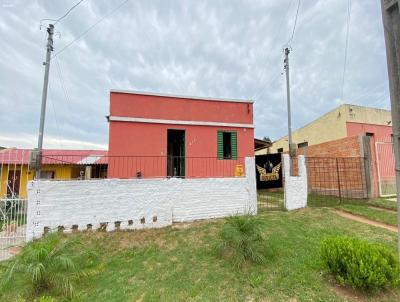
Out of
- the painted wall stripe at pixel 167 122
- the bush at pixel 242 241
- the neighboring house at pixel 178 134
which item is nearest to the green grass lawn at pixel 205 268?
the bush at pixel 242 241

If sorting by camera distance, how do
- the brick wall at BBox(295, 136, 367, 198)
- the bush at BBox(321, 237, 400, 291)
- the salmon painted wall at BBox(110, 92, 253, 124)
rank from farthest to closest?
the salmon painted wall at BBox(110, 92, 253, 124)
the brick wall at BBox(295, 136, 367, 198)
the bush at BBox(321, 237, 400, 291)

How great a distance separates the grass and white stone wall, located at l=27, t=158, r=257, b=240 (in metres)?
3.24

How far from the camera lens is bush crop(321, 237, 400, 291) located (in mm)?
3109

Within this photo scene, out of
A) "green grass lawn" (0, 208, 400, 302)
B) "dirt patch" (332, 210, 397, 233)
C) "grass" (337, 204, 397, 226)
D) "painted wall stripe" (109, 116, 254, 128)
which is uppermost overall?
"painted wall stripe" (109, 116, 254, 128)

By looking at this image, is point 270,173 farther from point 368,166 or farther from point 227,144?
point 368,166

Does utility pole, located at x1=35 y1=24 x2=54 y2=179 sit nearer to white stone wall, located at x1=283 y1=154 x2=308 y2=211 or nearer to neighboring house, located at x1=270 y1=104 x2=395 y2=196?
white stone wall, located at x1=283 y1=154 x2=308 y2=211

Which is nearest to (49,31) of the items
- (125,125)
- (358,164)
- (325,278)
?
(125,125)

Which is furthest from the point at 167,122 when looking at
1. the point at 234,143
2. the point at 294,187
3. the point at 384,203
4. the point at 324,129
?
the point at 324,129

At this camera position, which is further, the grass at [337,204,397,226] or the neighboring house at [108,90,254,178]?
the neighboring house at [108,90,254,178]

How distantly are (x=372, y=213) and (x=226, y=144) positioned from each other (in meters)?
5.62

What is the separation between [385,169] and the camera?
367 inches

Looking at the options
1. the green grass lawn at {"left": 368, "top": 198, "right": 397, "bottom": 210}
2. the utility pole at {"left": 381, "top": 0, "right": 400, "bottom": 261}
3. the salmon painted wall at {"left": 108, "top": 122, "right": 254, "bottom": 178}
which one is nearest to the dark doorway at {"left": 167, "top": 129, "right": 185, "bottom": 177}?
the salmon painted wall at {"left": 108, "top": 122, "right": 254, "bottom": 178}

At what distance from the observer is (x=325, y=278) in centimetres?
359

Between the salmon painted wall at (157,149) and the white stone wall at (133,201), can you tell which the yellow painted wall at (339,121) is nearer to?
the salmon painted wall at (157,149)
